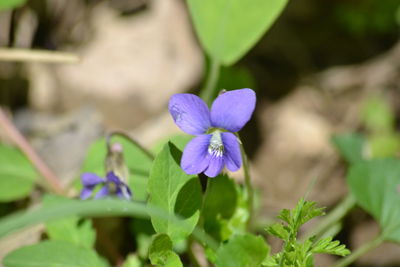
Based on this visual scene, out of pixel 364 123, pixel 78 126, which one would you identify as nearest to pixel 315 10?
pixel 364 123

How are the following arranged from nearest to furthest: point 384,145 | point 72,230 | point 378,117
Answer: point 72,230, point 384,145, point 378,117

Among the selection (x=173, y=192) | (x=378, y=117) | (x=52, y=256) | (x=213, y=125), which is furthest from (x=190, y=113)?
(x=378, y=117)

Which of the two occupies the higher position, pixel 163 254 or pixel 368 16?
pixel 163 254

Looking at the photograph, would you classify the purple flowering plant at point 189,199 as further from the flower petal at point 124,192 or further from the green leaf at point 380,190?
the green leaf at point 380,190

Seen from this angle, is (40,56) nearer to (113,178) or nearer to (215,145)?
(113,178)

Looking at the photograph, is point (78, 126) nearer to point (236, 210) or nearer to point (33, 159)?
point (33, 159)

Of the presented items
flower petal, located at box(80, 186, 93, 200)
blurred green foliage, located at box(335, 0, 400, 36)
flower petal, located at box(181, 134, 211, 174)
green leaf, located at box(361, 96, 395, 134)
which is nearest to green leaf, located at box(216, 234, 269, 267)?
flower petal, located at box(181, 134, 211, 174)
